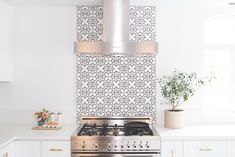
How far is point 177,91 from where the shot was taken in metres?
3.30

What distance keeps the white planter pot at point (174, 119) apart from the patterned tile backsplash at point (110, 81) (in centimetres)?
28

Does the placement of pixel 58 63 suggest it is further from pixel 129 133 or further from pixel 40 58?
pixel 129 133

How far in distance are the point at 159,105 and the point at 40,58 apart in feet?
4.83

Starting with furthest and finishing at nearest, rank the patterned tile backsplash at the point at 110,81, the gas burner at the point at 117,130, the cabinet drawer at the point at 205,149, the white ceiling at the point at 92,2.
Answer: the patterned tile backsplash at the point at 110,81
the white ceiling at the point at 92,2
the gas burner at the point at 117,130
the cabinet drawer at the point at 205,149

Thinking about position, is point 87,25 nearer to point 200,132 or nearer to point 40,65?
point 40,65

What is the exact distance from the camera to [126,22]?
10.3 ft

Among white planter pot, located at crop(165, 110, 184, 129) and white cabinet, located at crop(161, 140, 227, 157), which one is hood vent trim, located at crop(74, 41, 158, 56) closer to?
white planter pot, located at crop(165, 110, 184, 129)

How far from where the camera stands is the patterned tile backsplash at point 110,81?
3516 mm

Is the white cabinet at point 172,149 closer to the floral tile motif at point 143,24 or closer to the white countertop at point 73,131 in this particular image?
the white countertop at point 73,131

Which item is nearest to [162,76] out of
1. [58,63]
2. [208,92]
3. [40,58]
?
[208,92]

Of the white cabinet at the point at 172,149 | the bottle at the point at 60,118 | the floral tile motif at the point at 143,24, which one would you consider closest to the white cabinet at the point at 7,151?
the bottle at the point at 60,118

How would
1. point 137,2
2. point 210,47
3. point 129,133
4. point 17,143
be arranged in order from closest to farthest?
1. point 17,143
2. point 129,133
3. point 137,2
4. point 210,47

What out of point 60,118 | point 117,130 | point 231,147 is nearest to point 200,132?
point 231,147

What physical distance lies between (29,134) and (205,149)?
5.45 ft
